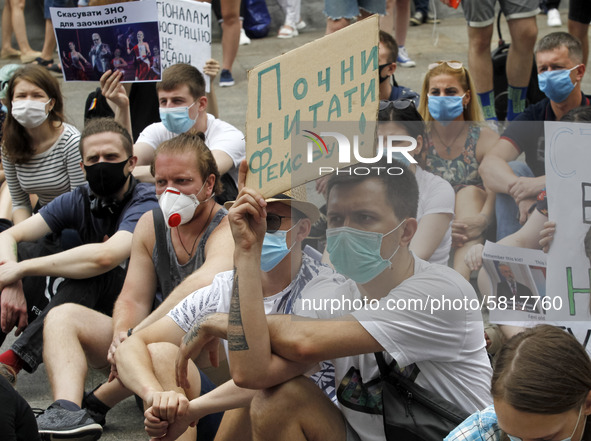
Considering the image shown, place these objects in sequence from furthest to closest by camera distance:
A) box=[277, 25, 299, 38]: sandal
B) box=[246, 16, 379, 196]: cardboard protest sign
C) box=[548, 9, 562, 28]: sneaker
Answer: box=[277, 25, 299, 38]: sandal → box=[548, 9, 562, 28]: sneaker → box=[246, 16, 379, 196]: cardboard protest sign

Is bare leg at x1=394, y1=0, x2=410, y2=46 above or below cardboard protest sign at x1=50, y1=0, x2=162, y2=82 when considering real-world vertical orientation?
below

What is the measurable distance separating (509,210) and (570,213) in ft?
0.80

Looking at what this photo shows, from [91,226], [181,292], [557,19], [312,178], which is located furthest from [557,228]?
[557,19]

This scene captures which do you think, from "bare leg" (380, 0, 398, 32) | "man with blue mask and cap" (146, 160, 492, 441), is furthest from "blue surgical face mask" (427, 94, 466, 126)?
"bare leg" (380, 0, 398, 32)

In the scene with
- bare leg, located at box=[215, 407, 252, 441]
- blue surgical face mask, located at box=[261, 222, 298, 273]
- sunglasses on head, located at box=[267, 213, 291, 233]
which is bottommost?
bare leg, located at box=[215, 407, 252, 441]

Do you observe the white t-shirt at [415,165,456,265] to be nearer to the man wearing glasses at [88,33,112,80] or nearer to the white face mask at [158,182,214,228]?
the white face mask at [158,182,214,228]

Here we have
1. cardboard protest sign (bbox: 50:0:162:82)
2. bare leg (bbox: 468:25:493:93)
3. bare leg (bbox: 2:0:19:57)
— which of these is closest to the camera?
cardboard protest sign (bbox: 50:0:162:82)

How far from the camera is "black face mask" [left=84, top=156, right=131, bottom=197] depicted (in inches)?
166

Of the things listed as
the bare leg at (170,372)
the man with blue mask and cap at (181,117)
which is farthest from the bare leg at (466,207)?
the man with blue mask and cap at (181,117)

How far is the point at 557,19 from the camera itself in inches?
342

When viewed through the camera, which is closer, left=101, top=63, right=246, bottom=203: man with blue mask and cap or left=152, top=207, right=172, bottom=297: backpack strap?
left=152, top=207, right=172, bottom=297: backpack strap

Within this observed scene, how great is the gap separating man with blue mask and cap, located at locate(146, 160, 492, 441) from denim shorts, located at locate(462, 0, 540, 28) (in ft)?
10.2

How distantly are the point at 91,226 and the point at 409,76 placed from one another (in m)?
3.98

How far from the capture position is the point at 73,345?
3697 millimetres
